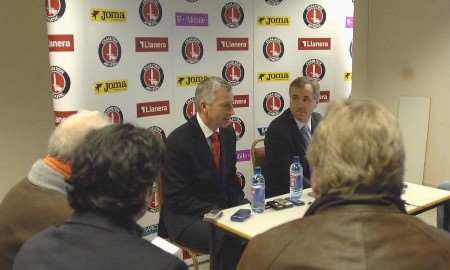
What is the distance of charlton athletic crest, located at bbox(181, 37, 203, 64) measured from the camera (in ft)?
12.0

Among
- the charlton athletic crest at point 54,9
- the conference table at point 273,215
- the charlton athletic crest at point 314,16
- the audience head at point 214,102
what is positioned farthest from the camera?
the charlton athletic crest at point 314,16

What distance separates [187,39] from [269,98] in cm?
93

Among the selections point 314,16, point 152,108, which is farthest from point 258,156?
point 314,16

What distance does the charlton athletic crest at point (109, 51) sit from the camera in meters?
3.24

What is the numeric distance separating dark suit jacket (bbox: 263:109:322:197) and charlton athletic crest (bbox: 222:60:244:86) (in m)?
0.88

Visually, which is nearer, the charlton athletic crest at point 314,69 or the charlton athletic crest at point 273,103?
the charlton athletic crest at point 273,103

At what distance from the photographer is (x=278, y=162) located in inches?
122

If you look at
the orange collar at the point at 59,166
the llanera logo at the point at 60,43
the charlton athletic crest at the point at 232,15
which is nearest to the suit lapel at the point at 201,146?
the llanera logo at the point at 60,43

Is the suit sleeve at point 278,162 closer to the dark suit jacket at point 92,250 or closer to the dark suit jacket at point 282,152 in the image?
the dark suit jacket at point 282,152

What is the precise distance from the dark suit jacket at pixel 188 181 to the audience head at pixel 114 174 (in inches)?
56.3

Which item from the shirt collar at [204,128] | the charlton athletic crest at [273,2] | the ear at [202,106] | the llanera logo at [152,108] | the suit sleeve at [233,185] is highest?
the charlton athletic crest at [273,2]

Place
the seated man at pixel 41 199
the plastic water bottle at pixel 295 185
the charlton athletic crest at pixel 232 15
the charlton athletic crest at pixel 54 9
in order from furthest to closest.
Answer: the charlton athletic crest at pixel 232 15
the charlton athletic crest at pixel 54 9
the plastic water bottle at pixel 295 185
the seated man at pixel 41 199

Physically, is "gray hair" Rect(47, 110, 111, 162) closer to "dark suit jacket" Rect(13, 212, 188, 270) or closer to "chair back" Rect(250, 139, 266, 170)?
"dark suit jacket" Rect(13, 212, 188, 270)

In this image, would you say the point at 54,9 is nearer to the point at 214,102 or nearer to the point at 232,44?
the point at 214,102
